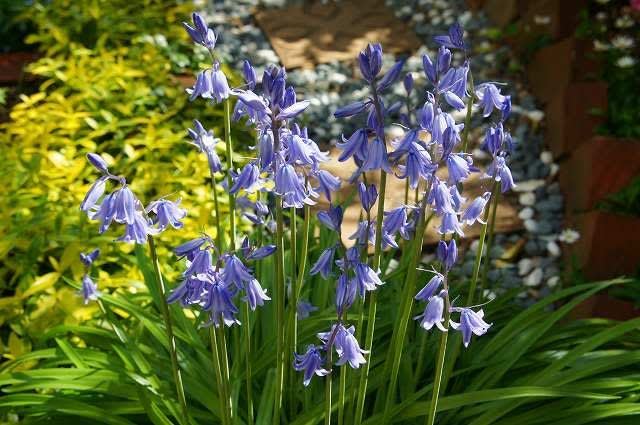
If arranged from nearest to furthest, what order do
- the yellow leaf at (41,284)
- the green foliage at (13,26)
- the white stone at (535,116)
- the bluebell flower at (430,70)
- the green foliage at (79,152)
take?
the bluebell flower at (430,70) < the yellow leaf at (41,284) < the green foliage at (79,152) < the white stone at (535,116) < the green foliage at (13,26)

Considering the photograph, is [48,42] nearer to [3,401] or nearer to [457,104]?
[3,401]

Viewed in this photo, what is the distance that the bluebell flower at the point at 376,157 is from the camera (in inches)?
61.6

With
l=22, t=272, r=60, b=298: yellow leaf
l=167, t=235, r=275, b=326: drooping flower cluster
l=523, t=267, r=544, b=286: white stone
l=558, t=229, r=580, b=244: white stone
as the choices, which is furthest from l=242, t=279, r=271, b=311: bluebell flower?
l=558, t=229, r=580, b=244: white stone

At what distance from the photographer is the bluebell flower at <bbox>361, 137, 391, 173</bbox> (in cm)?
156

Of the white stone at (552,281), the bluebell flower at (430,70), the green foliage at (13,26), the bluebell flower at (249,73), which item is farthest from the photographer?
the green foliage at (13,26)

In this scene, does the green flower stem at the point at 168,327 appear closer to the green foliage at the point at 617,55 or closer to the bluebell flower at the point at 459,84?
the bluebell flower at the point at 459,84

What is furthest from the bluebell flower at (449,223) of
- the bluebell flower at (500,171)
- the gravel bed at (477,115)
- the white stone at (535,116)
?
the white stone at (535,116)

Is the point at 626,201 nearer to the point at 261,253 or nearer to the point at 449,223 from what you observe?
the point at 449,223

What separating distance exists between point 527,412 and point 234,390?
0.84m

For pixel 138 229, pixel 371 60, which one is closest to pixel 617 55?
pixel 371 60

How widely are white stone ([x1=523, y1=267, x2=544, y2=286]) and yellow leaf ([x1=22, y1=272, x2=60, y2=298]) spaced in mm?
A: 2128

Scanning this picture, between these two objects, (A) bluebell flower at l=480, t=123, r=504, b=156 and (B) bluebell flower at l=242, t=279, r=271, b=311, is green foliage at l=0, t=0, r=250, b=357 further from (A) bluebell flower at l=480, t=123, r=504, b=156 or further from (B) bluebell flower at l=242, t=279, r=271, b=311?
A: (A) bluebell flower at l=480, t=123, r=504, b=156

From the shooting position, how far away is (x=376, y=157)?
5.14 feet

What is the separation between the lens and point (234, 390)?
7.89ft
